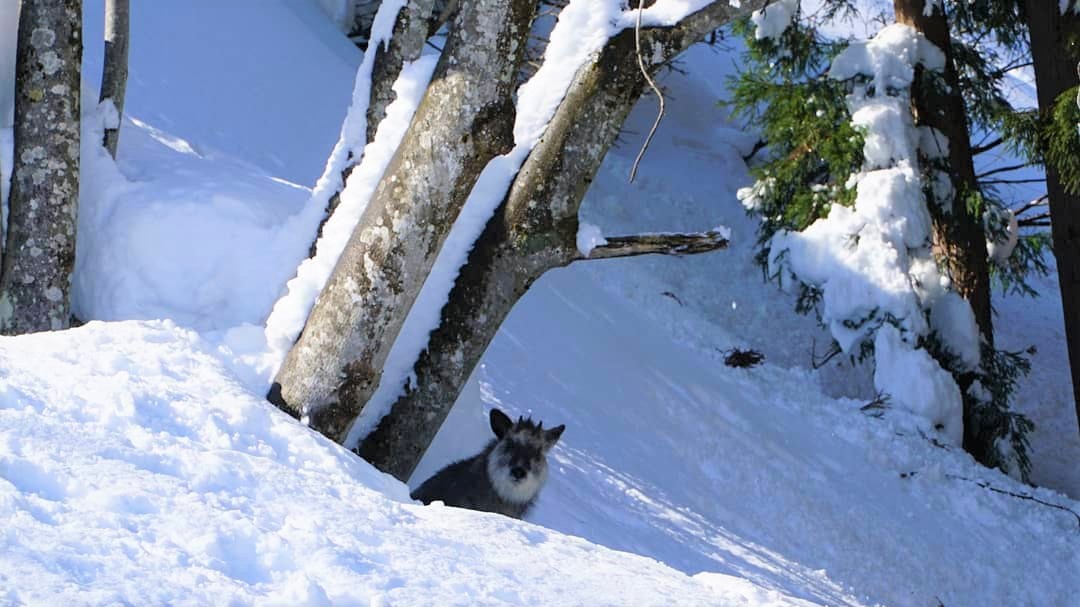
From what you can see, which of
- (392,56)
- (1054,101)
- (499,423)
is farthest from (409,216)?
(1054,101)

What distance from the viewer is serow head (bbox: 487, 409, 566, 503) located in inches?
283

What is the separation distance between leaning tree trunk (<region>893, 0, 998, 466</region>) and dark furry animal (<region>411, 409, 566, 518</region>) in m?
6.95

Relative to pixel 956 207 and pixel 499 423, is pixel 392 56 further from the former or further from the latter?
pixel 956 207

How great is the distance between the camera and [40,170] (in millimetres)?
6598

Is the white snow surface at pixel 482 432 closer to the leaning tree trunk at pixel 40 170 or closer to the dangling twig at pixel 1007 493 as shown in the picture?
the dangling twig at pixel 1007 493

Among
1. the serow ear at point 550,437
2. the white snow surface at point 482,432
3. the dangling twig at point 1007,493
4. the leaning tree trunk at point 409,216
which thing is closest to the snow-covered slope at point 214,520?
the white snow surface at point 482,432

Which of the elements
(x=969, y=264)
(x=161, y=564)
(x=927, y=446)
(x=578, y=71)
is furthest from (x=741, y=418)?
(x=161, y=564)

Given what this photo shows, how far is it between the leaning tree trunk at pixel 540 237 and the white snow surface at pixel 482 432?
87 cm

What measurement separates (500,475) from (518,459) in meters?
0.16

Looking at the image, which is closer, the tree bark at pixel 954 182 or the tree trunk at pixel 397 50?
the tree trunk at pixel 397 50

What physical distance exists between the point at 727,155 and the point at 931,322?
8777 mm

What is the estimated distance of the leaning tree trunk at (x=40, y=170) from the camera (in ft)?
21.5

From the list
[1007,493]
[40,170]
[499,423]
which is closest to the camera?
[40,170]

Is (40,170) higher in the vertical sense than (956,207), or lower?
lower
